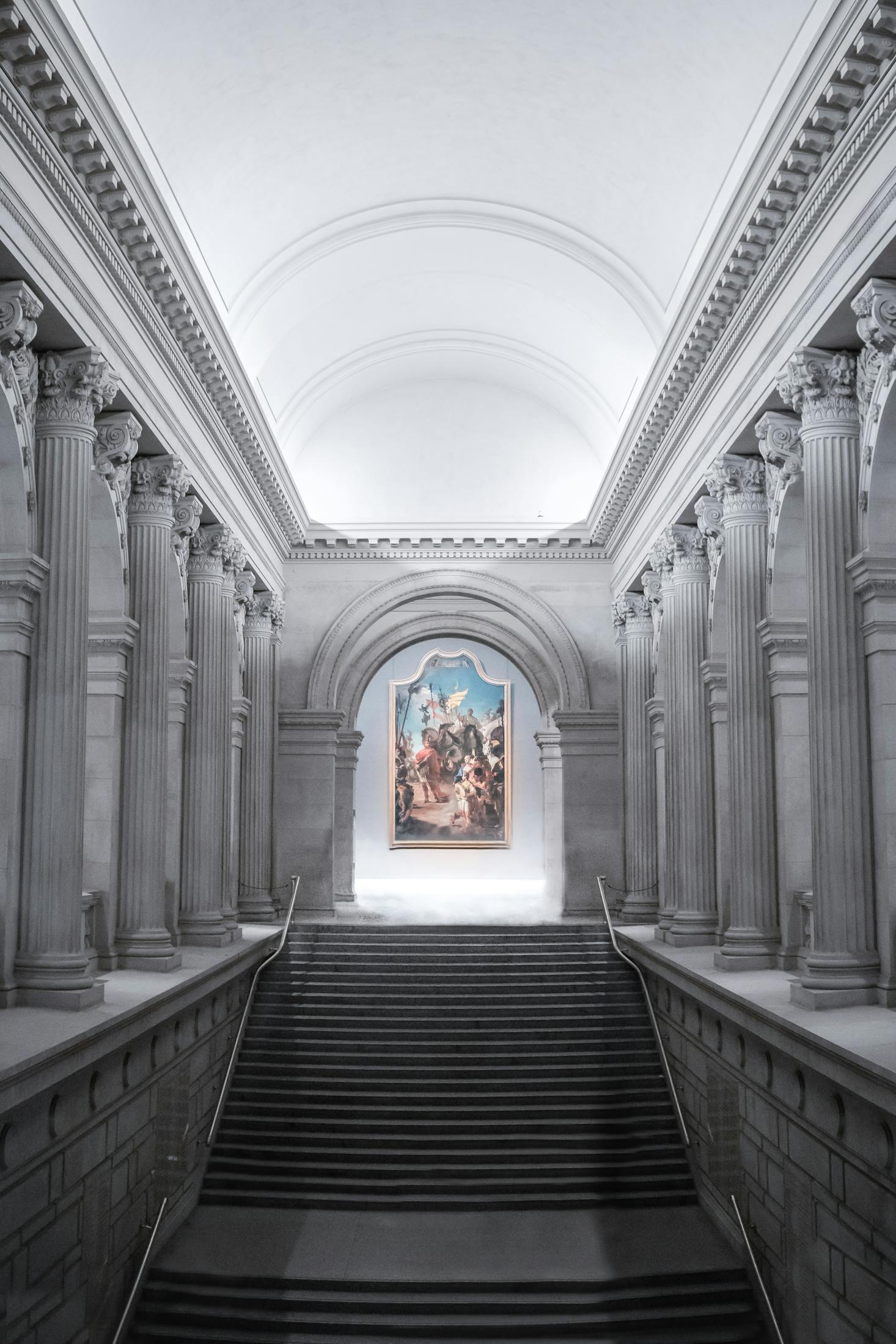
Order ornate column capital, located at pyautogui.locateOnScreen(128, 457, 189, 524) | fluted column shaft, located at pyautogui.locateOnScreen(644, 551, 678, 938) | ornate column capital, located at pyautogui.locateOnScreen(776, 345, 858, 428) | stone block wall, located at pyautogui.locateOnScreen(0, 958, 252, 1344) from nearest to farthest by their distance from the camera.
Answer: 1. stone block wall, located at pyautogui.locateOnScreen(0, 958, 252, 1344)
2. ornate column capital, located at pyautogui.locateOnScreen(776, 345, 858, 428)
3. ornate column capital, located at pyautogui.locateOnScreen(128, 457, 189, 524)
4. fluted column shaft, located at pyautogui.locateOnScreen(644, 551, 678, 938)

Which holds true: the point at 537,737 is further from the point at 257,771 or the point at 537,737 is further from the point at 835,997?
the point at 835,997

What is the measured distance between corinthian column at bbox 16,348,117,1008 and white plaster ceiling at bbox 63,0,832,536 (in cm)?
297

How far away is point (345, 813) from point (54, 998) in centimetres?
1284

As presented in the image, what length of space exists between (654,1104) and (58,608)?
8.19 metres

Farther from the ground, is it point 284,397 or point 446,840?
point 284,397

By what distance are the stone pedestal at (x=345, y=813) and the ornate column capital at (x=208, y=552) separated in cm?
622

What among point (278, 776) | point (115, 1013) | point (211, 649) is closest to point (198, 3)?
point (211, 649)

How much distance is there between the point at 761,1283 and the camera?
398 inches

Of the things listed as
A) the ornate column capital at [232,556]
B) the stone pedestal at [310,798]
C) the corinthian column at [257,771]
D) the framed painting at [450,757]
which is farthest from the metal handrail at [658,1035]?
the framed painting at [450,757]

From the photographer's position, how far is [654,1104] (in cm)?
1383

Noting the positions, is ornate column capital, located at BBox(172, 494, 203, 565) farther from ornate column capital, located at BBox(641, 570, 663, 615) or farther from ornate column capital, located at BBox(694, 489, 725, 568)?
ornate column capital, located at BBox(641, 570, 663, 615)

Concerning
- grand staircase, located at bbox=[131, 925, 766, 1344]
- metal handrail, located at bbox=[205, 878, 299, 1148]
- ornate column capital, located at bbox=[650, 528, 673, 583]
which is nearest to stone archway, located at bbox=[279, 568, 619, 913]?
grand staircase, located at bbox=[131, 925, 766, 1344]

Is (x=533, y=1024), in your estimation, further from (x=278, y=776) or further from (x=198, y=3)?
(x=198, y=3)

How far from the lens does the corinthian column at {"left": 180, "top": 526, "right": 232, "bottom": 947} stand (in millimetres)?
16281
